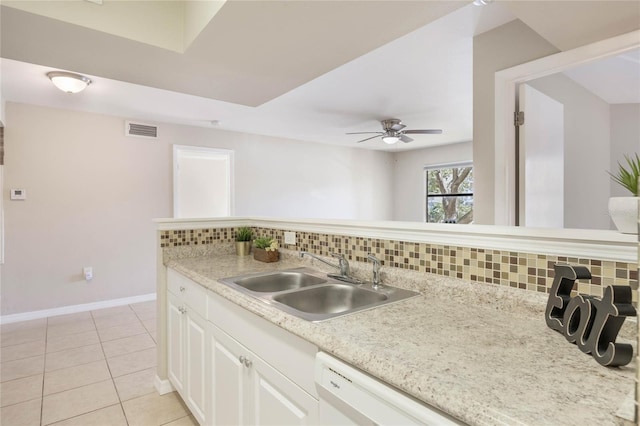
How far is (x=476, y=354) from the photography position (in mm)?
819

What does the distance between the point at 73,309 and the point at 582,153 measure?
212 inches

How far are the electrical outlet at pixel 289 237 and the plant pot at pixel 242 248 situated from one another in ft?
1.18

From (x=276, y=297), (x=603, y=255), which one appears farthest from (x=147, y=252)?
(x=603, y=255)

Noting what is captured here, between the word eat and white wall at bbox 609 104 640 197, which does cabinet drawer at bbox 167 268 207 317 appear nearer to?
the word eat

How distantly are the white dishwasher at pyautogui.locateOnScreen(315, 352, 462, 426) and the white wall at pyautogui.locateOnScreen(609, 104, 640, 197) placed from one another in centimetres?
326

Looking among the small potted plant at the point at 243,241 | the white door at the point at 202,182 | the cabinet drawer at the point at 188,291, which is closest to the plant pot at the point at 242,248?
the small potted plant at the point at 243,241

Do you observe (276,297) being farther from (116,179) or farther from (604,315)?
(116,179)

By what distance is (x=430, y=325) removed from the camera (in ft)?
3.35

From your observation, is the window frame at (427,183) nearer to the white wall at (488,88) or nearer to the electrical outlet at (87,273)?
the white wall at (488,88)

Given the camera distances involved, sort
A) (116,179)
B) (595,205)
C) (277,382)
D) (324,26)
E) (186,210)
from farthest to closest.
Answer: (186,210) → (116,179) → (595,205) → (324,26) → (277,382)

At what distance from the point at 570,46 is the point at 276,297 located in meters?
2.06

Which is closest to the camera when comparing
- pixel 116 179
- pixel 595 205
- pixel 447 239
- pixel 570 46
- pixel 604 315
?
pixel 604 315

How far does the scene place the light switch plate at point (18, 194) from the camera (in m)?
3.64

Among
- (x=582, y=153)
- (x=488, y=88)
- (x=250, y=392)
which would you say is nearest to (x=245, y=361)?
(x=250, y=392)
